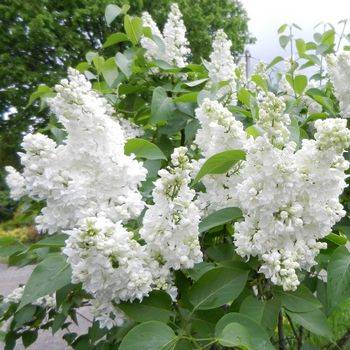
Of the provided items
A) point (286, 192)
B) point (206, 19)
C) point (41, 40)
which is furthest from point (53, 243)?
point (206, 19)

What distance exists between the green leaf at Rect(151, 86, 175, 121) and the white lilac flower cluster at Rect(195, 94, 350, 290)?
0.62m

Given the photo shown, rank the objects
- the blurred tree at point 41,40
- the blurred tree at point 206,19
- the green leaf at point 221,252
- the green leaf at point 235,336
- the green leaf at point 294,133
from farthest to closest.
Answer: the blurred tree at point 206,19
the blurred tree at point 41,40
the green leaf at point 221,252
the green leaf at point 294,133
the green leaf at point 235,336

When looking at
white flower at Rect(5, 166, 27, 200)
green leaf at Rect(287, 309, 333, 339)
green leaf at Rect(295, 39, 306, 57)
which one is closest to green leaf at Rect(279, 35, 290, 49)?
green leaf at Rect(295, 39, 306, 57)

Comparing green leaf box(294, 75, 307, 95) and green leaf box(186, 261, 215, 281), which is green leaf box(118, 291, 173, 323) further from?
green leaf box(294, 75, 307, 95)

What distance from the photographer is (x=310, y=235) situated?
3.79ft

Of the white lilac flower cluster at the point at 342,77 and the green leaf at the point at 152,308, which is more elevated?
the white lilac flower cluster at the point at 342,77

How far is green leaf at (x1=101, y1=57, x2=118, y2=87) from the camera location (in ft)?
5.97

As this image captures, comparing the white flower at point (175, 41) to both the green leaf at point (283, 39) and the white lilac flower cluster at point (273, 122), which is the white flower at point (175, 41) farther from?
the white lilac flower cluster at point (273, 122)

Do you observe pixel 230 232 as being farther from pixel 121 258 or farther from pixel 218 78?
pixel 218 78

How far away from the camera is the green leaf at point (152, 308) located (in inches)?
46.1

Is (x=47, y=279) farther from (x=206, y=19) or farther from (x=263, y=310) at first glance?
(x=206, y=19)

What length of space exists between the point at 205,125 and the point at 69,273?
0.57 metres

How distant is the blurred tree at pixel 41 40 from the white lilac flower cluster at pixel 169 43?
12.8 metres

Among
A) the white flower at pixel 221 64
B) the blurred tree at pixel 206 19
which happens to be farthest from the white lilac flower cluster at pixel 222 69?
the blurred tree at pixel 206 19
